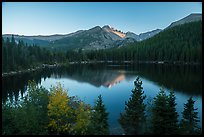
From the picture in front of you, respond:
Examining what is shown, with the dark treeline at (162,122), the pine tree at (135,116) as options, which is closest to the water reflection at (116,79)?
the pine tree at (135,116)

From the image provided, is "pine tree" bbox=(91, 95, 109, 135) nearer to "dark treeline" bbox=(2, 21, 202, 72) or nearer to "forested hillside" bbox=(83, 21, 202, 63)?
"dark treeline" bbox=(2, 21, 202, 72)

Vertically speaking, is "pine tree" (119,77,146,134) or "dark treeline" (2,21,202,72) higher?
"dark treeline" (2,21,202,72)

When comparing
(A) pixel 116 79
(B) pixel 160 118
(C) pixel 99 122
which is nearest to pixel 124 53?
(A) pixel 116 79

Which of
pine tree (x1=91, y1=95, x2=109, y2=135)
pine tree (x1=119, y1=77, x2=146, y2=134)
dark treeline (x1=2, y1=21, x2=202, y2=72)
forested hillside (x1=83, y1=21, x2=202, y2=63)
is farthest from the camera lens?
forested hillside (x1=83, y1=21, x2=202, y2=63)

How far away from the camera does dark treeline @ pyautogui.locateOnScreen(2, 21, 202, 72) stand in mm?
86750

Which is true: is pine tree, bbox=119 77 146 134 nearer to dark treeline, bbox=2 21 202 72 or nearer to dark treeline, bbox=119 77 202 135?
dark treeline, bbox=119 77 202 135

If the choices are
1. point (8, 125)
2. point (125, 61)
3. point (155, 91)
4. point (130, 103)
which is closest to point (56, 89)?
point (8, 125)

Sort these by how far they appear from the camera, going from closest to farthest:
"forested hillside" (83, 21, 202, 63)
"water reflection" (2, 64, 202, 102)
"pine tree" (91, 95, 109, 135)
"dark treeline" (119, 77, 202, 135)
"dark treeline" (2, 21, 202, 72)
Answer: "pine tree" (91, 95, 109, 135) < "dark treeline" (119, 77, 202, 135) < "water reflection" (2, 64, 202, 102) < "dark treeline" (2, 21, 202, 72) < "forested hillside" (83, 21, 202, 63)

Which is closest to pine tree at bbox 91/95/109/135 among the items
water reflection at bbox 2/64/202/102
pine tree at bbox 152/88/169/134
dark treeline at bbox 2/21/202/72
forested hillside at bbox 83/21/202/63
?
pine tree at bbox 152/88/169/134

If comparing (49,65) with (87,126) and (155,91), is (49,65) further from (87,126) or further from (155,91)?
(87,126)

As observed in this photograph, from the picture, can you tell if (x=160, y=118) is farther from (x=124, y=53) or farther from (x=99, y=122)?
(x=124, y=53)

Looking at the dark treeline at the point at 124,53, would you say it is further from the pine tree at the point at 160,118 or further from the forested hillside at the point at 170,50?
the pine tree at the point at 160,118

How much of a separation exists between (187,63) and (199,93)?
70.5 metres

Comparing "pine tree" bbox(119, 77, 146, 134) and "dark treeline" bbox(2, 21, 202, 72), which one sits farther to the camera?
"dark treeline" bbox(2, 21, 202, 72)
